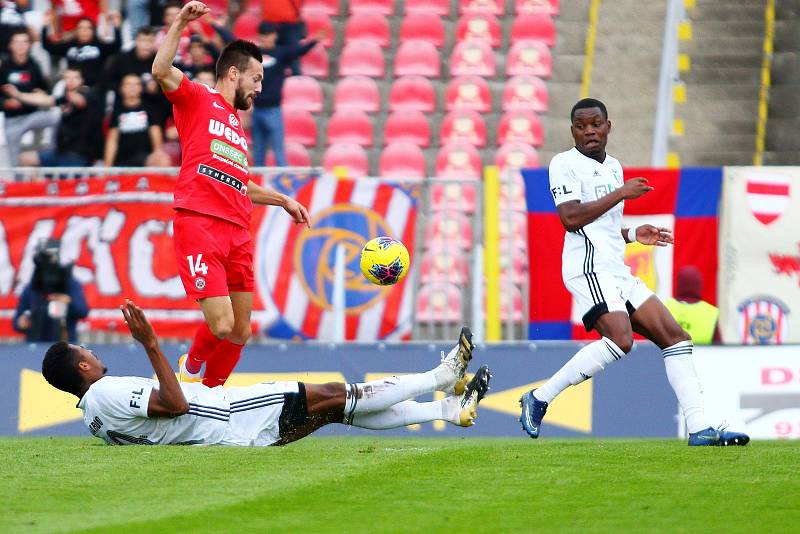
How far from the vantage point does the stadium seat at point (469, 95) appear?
59.7 ft

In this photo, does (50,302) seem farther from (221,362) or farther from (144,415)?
(144,415)

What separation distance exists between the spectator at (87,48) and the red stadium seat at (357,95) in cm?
308

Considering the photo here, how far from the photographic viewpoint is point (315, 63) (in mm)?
18719

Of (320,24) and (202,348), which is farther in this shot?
(320,24)

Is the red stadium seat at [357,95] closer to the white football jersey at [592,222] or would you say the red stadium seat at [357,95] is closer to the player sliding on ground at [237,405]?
the white football jersey at [592,222]

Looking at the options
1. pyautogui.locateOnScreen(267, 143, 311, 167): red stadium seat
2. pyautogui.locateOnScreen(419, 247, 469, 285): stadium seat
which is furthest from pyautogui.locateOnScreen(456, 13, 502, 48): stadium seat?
pyautogui.locateOnScreen(419, 247, 469, 285): stadium seat

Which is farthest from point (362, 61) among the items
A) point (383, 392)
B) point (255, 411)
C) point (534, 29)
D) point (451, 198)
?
point (255, 411)

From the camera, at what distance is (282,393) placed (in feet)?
28.8

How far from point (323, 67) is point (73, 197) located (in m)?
6.17

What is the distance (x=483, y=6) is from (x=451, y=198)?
665cm

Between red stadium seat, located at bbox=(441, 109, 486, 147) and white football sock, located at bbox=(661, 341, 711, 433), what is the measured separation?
8.98 metres

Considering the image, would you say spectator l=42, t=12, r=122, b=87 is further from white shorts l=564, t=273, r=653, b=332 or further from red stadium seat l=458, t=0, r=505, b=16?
white shorts l=564, t=273, r=653, b=332

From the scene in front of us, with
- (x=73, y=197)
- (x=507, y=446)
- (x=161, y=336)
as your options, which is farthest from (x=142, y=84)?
(x=507, y=446)

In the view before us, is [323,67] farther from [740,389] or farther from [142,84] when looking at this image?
[740,389]
